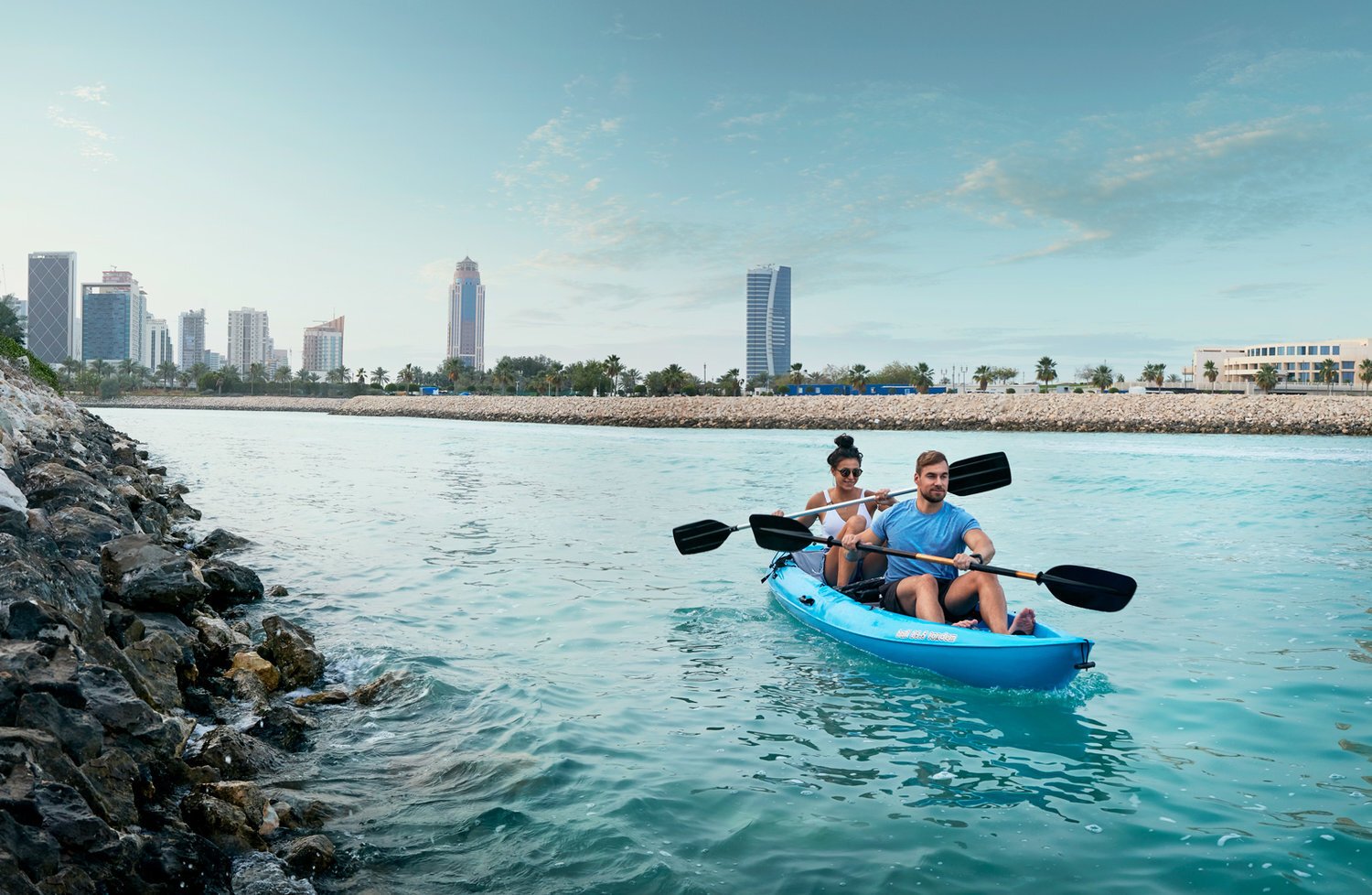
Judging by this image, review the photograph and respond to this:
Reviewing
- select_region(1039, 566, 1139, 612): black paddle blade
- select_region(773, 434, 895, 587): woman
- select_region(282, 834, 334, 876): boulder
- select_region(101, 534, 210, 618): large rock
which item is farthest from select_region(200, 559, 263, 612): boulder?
select_region(1039, 566, 1139, 612): black paddle blade

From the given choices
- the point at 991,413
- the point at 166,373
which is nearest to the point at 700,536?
the point at 991,413

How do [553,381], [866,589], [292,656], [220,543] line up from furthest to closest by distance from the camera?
[553,381] < [220,543] < [866,589] < [292,656]


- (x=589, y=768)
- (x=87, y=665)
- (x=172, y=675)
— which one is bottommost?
(x=589, y=768)

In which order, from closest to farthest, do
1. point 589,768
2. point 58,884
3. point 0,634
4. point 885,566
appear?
point 58,884 < point 0,634 < point 589,768 < point 885,566

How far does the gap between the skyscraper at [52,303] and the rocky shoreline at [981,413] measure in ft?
350

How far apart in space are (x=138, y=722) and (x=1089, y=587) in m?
5.86

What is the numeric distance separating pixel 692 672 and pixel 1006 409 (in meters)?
62.3

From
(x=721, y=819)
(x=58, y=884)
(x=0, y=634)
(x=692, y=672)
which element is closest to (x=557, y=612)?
(x=692, y=672)

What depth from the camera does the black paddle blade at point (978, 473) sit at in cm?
810

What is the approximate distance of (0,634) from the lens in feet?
12.5

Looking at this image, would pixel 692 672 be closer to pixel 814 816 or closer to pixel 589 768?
pixel 589 768

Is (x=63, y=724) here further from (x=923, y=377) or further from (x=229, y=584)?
(x=923, y=377)

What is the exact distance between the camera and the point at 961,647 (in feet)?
19.7

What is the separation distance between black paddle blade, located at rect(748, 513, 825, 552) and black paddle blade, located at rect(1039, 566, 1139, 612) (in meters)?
2.22
